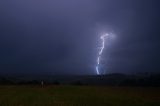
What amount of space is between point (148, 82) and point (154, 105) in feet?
156

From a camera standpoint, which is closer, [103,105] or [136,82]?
[103,105]

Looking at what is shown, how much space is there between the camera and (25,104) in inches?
1018

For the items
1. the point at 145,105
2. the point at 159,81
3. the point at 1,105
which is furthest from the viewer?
the point at 159,81

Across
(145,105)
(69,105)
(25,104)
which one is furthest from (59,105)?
(145,105)

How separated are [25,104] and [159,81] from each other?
5179 centimetres

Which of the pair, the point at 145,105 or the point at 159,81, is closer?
the point at 145,105

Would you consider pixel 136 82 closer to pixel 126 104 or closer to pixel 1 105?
pixel 126 104

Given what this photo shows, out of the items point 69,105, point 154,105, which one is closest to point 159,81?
point 154,105

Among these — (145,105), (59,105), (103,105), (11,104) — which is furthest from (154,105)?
(11,104)

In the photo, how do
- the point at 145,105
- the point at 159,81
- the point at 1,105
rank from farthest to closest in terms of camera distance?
the point at 159,81 → the point at 145,105 → the point at 1,105

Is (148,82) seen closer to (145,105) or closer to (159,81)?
(159,81)

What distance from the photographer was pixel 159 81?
7100 cm

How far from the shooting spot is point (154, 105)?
2717cm

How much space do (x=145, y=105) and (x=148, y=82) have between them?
4822 centimetres
